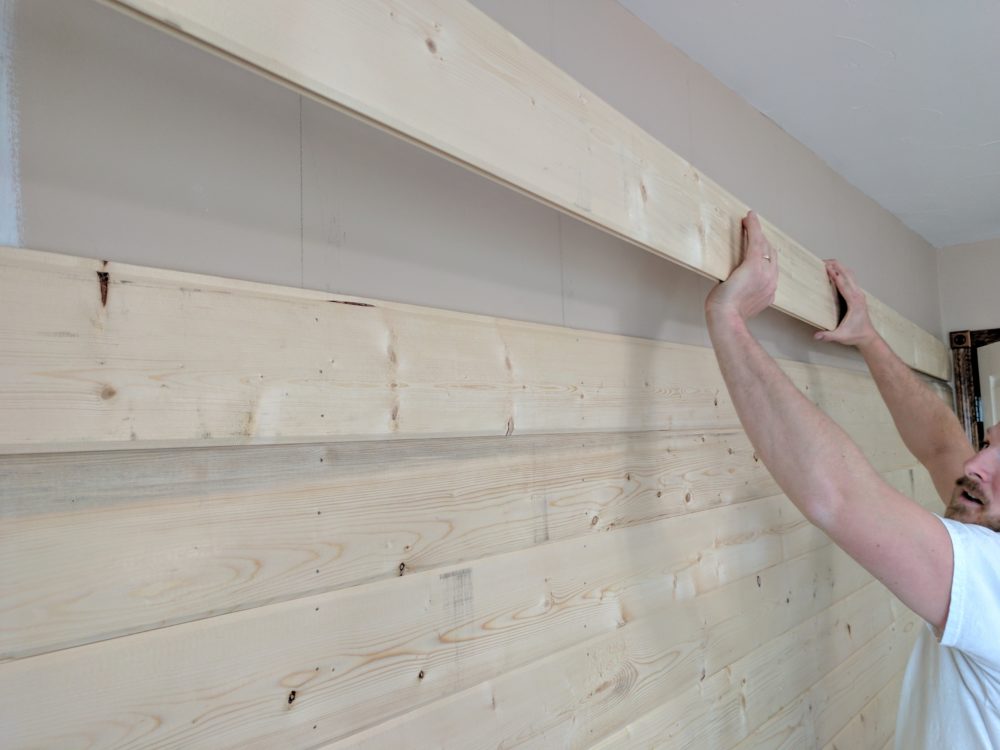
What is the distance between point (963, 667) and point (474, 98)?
1.30 meters

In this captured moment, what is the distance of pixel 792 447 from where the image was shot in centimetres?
107

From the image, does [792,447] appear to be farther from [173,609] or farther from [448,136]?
[173,609]

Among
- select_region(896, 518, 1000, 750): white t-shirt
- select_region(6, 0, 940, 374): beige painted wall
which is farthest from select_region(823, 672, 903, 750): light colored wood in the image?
select_region(6, 0, 940, 374): beige painted wall

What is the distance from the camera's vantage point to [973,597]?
3.26ft

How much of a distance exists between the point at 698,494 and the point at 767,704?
2.15ft

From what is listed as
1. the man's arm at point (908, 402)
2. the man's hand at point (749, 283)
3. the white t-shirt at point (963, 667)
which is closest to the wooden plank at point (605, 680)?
the white t-shirt at point (963, 667)

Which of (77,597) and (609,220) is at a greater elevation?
(609,220)

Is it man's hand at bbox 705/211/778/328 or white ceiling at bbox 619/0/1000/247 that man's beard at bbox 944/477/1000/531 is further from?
white ceiling at bbox 619/0/1000/247

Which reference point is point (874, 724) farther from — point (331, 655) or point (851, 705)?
point (331, 655)

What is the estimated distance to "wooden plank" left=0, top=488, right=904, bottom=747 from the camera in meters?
0.61

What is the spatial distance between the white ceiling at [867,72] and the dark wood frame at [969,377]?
131cm

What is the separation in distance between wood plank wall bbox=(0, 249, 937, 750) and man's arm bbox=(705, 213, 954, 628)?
0.92 feet

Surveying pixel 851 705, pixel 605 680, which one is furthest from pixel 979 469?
pixel 851 705

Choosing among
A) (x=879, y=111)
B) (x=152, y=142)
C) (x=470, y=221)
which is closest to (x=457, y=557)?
(x=470, y=221)
